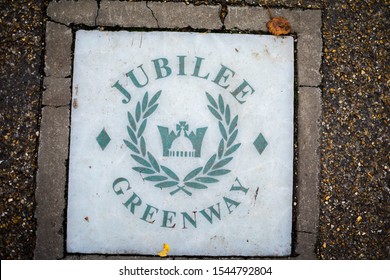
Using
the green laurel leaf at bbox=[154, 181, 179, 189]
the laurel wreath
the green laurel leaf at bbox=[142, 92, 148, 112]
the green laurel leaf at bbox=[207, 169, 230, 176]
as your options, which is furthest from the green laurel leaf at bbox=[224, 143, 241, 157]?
the green laurel leaf at bbox=[142, 92, 148, 112]

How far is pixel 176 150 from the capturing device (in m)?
2.29

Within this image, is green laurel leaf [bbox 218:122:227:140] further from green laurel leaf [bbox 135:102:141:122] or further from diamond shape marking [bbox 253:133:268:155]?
green laurel leaf [bbox 135:102:141:122]

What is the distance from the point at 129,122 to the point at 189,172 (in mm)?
499

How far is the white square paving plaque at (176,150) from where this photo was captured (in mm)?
2271

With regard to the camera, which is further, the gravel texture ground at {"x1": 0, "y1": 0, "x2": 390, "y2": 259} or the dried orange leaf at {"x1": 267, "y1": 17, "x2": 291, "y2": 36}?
the dried orange leaf at {"x1": 267, "y1": 17, "x2": 291, "y2": 36}

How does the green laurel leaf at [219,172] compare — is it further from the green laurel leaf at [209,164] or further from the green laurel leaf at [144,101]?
the green laurel leaf at [144,101]

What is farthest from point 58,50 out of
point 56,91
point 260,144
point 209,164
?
point 260,144

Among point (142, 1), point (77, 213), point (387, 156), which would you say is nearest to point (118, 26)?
point (142, 1)

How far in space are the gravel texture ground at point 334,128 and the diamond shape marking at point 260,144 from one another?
388mm

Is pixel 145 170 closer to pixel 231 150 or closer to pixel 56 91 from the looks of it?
pixel 231 150

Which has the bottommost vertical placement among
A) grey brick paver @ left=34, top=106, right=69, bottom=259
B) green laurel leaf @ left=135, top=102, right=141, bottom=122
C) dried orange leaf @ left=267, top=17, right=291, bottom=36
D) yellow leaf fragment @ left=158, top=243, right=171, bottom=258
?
yellow leaf fragment @ left=158, top=243, right=171, bottom=258

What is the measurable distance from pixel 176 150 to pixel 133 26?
87 centimetres

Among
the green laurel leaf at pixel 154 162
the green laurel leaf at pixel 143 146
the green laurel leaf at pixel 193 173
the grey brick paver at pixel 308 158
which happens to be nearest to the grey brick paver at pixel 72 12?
the green laurel leaf at pixel 143 146

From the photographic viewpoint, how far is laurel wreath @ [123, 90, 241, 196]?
2.28 m
